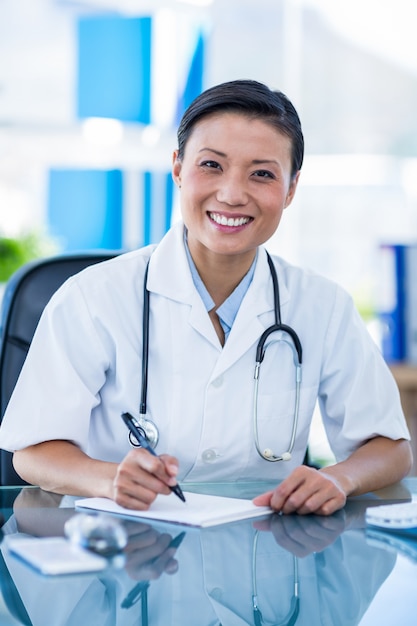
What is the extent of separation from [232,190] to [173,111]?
107 inches

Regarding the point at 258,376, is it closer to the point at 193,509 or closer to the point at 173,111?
the point at 193,509

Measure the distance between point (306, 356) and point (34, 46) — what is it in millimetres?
2792

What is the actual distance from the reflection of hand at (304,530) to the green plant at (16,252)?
8.52ft

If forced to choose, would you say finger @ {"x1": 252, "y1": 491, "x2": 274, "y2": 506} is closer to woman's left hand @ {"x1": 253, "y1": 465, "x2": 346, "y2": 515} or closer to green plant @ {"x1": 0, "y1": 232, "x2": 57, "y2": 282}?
woman's left hand @ {"x1": 253, "y1": 465, "x2": 346, "y2": 515}

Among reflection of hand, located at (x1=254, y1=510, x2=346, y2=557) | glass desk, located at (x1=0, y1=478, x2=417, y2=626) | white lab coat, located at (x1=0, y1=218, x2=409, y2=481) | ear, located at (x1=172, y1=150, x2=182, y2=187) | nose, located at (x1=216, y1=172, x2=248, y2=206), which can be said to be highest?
ear, located at (x1=172, y1=150, x2=182, y2=187)

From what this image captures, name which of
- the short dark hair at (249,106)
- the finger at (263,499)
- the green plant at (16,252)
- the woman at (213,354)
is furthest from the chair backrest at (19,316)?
the green plant at (16,252)

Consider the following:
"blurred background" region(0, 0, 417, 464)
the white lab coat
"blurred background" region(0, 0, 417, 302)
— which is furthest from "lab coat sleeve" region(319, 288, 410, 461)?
"blurred background" region(0, 0, 417, 464)

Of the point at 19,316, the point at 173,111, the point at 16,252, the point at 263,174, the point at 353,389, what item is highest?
the point at 173,111

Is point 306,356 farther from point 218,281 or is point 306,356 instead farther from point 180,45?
point 180,45

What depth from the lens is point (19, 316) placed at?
Result: 1691 mm

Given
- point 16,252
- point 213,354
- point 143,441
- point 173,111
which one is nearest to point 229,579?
point 143,441

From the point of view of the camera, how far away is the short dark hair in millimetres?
1505

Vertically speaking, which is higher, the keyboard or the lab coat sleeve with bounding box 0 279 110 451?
the lab coat sleeve with bounding box 0 279 110 451

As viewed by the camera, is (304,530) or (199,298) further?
(199,298)
